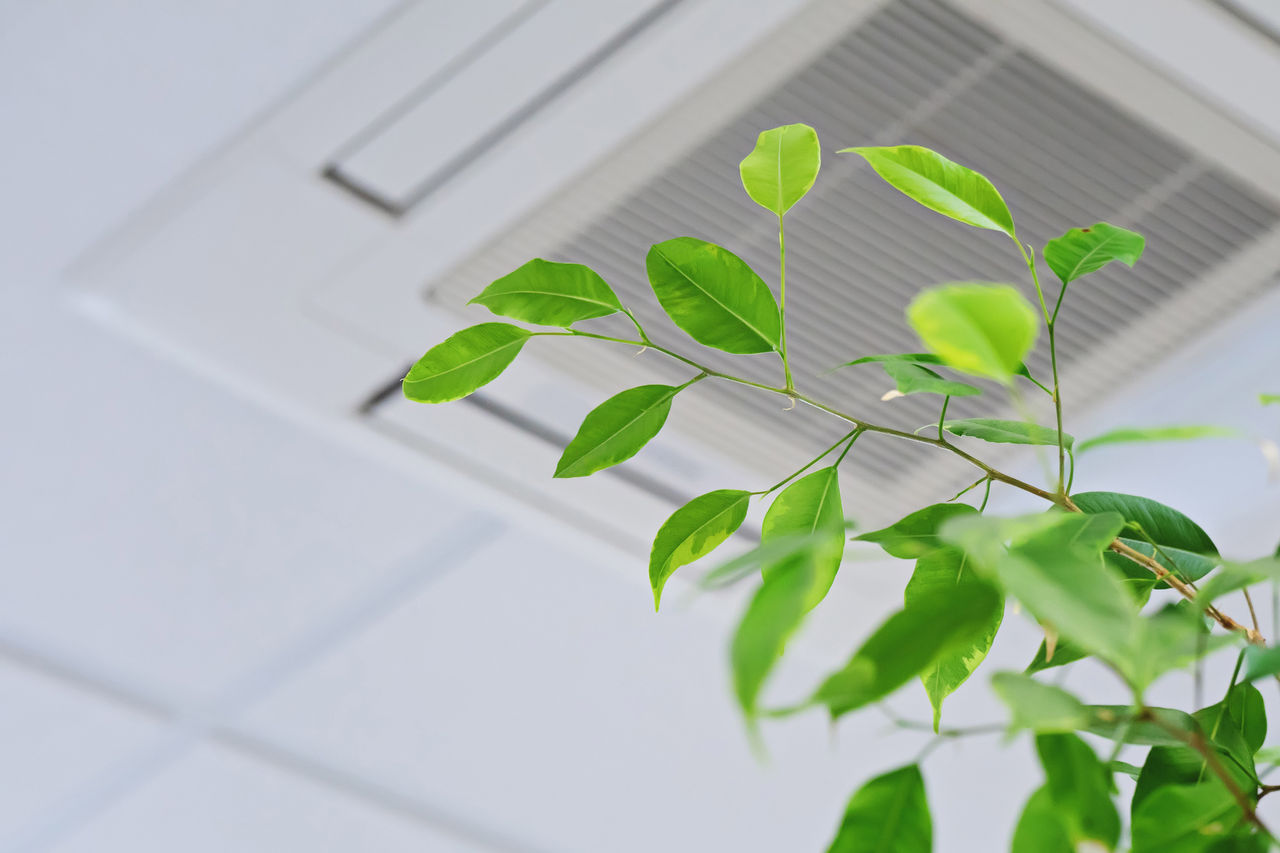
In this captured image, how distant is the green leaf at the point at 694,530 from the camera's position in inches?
12.1

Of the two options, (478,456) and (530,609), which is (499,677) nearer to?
(530,609)

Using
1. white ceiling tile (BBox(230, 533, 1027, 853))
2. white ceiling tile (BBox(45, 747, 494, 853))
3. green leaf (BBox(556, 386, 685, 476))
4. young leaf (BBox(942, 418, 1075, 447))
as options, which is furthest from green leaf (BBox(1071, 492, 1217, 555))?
white ceiling tile (BBox(45, 747, 494, 853))

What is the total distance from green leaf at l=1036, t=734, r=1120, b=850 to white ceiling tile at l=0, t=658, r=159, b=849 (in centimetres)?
122

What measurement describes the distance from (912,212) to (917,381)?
0.54 meters

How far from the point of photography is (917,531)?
289 millimetres

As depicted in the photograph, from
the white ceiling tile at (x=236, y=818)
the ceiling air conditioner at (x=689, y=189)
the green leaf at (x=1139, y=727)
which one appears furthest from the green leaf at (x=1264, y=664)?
the white ceiling tile at (x=236, y=818)

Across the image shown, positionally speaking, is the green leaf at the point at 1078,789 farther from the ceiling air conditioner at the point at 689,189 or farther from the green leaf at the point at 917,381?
the ceiling air conditioner at the point at 689,189

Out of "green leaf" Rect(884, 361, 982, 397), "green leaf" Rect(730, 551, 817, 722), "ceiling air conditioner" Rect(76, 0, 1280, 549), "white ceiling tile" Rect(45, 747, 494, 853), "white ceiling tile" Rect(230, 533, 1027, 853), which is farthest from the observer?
"white ceiling tile" Rect(45, 747, 494, 853)

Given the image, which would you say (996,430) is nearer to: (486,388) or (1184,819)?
(1184,819)

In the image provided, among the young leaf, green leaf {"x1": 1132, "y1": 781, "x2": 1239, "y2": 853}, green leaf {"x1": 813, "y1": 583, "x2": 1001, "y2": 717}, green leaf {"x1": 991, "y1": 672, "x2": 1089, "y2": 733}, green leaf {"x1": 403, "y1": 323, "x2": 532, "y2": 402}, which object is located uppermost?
green leaf {"x1": 403, "y1": 323, "x2": 532, "y2": 402}

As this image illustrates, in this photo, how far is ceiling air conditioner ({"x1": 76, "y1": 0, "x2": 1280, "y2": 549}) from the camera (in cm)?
72

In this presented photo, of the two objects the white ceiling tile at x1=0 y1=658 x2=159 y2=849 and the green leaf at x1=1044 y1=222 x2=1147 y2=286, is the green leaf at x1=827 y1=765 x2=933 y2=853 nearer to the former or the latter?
the green leaf at x1=1044 y1=222 x2=1147 y2=286

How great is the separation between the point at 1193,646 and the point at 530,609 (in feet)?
3.23

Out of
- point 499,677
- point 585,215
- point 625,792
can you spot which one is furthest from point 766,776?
point 585,215
